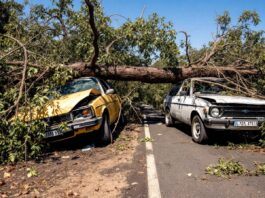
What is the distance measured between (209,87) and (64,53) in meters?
7.33

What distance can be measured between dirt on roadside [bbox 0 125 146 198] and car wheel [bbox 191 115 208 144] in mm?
1627

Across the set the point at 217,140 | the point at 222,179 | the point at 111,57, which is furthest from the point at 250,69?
the point at 222,179

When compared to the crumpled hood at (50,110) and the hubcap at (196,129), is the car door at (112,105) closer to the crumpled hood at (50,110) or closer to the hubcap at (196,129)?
the crumpled hood at (50,110)

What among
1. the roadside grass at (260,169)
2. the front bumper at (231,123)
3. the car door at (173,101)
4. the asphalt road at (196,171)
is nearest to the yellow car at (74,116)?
the asphalt road at (196,171)

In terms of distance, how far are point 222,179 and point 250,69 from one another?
25.4 feet

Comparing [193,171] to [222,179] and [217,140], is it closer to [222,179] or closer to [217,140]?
[222,179]

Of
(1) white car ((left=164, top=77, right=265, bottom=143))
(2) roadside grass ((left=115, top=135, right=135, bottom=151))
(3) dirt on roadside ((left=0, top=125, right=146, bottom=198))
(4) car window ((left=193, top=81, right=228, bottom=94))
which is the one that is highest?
(4) car window ((left=193, top=81, right=228, bottom=94))

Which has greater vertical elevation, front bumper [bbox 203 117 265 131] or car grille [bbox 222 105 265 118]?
car grille [bbox 222 105 265 118]

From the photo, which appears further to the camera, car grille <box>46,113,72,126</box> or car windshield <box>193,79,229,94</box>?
car windshield <box>193,79,229,94</box>

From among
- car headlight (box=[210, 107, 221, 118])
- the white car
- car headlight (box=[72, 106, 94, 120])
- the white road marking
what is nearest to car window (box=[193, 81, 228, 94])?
the white car

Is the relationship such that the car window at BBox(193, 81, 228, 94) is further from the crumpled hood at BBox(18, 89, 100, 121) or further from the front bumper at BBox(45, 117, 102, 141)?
the crumpled hood at BBox(18, 89, 100, 121)

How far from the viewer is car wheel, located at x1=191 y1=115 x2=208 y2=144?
27.0ft

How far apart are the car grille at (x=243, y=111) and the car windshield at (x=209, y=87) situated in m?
1.78

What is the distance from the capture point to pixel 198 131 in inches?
342
